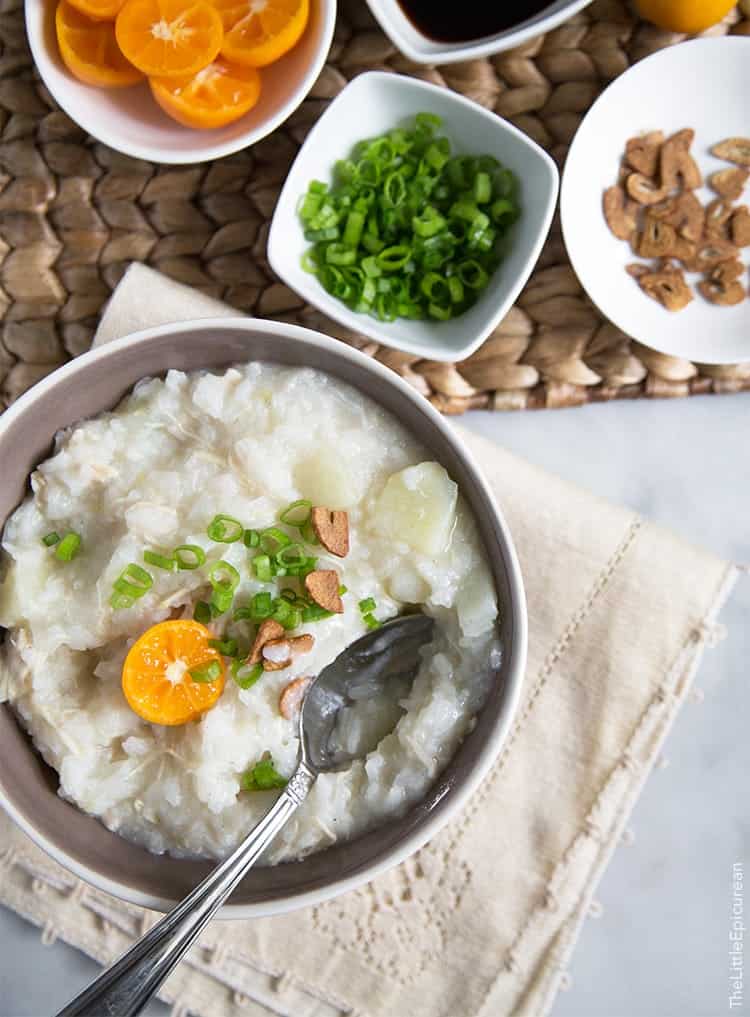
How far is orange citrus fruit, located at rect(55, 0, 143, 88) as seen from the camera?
2355 mm

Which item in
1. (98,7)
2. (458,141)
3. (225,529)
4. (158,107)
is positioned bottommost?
(225,529)

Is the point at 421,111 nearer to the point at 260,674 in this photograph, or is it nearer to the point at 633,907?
the point at 260,674

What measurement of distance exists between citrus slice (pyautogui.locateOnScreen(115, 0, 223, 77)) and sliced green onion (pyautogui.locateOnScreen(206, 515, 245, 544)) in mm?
1074

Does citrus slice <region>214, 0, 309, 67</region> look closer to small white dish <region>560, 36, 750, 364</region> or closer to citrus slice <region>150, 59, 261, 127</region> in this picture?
citrus slice <region>150, 59, 261, 127</region>

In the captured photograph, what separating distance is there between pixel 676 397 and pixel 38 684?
5.23 ft

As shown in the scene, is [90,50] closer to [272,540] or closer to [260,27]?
[260,27]

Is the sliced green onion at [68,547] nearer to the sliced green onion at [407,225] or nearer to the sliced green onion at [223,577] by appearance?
the sliced green onion at [223,577]

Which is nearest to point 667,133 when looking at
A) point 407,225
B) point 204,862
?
point 407,225

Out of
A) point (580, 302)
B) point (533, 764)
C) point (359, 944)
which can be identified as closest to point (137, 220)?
point (580, 302)

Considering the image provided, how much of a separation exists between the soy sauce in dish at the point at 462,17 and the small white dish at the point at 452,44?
0.02 m

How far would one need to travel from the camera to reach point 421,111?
8.05 ft

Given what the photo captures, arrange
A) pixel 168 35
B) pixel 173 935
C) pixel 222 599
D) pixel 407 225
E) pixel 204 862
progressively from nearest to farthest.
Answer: pixel 173 935 → pixel 222 599 → pixel 204 862 → pixel 168 35 → pixel 407 225

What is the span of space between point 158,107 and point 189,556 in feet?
3.92

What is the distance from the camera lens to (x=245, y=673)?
1930 mm
